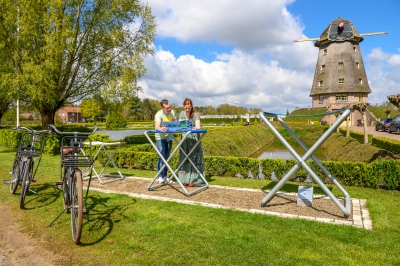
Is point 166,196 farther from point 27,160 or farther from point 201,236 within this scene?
point 27,160

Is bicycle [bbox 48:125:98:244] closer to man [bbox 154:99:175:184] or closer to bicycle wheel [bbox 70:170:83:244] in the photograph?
bicycle wheel [bbox 70:170:83:244]

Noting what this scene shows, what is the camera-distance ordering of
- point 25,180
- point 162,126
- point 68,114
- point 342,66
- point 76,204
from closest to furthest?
1. point 76,204
2. point 25,180
3. point 162,126
4. point 342,66
5. point 68,114

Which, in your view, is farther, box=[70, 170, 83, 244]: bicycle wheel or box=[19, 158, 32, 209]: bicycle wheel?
box=[19, 158, 32, 209]: bicycle wheel

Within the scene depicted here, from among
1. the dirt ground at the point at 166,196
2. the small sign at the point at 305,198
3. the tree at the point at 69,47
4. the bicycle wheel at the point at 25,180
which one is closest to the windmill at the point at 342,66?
the tree at the point at 69,47

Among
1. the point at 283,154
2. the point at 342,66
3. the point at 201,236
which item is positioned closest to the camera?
the point at 201,236

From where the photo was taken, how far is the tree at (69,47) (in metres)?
13.2

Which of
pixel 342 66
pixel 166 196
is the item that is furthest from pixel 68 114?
pixel 166 196

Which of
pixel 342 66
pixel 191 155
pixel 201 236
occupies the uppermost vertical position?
pixel 342 66

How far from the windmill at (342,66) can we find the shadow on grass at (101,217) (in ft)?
150

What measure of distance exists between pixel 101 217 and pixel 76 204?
2.63ft

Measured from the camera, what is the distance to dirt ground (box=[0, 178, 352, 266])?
3680mm

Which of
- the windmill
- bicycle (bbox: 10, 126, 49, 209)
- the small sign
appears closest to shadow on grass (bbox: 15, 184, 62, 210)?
bicycle (bbox: 10, 126, 49, 209)

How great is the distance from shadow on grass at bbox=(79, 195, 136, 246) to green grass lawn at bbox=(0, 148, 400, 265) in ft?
0.04

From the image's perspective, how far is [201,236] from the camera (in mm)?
4113
